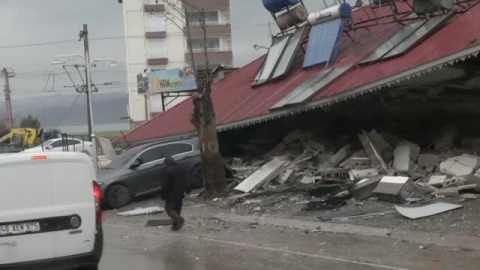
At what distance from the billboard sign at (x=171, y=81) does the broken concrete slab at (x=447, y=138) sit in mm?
24545

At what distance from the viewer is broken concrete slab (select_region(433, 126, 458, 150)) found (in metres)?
16.9

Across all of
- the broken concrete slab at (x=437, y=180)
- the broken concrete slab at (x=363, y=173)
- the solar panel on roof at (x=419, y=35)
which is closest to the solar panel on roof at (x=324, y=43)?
the solar panel on roof at (x=419, y=35)

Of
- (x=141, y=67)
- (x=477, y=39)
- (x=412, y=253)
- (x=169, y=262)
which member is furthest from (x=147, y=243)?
(x=141, y=67)

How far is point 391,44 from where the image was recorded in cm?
1791

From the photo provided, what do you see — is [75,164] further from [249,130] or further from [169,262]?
[249,130]

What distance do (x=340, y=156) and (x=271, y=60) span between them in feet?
26.1

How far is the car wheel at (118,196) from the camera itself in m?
19.0

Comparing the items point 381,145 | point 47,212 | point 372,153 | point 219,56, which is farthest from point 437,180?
point 219,56

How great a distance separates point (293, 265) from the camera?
9.40 metres

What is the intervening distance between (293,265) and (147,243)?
12.8 ft

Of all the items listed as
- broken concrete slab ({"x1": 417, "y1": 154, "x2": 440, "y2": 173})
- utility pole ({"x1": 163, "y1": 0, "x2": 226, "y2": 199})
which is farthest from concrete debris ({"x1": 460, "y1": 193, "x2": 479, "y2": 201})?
utility pole ({"x1": 163, "y1": 0, "x2": 226, "y2": 199})

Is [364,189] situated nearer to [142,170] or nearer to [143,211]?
[143,211]

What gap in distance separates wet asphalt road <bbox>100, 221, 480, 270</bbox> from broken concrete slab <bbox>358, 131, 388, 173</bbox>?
4.40 meters

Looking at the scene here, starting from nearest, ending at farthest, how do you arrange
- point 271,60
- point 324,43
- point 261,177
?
point 261,177, point 324,43, point 271,60
